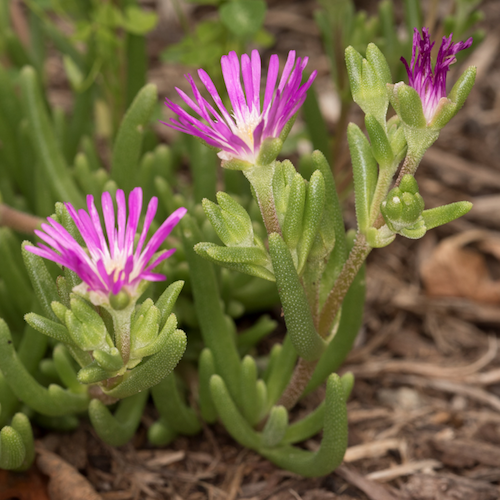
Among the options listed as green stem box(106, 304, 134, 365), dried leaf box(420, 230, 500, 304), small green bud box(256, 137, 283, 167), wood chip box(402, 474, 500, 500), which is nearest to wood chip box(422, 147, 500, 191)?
dried leaf box(420, 230, 500, 304)

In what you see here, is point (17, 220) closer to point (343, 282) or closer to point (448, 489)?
point (343, 282)

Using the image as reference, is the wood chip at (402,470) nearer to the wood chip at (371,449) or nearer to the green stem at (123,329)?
the wood chip at (371,449)

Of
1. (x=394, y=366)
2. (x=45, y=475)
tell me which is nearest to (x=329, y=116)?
(x=394, y=366)

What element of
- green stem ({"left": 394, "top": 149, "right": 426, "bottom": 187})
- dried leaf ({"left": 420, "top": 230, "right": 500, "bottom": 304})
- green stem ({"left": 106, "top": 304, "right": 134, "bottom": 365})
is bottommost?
dried leaf ({"left": 420, "top": 230, "right": 500, "bottom": 304})

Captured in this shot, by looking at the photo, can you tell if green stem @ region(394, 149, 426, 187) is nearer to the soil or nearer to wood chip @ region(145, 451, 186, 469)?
the soil

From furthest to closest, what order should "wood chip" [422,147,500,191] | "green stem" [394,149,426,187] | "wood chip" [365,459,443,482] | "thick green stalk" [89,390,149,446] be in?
"wood chip" [422,147,500,191] < "wood chip" [365,459,443,482] < "thick green stalk" [89,390,149,446] < "green stem" [394,149,426,187]

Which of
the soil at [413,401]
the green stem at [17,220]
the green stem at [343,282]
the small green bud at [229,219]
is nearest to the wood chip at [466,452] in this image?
the soil at [413,401]

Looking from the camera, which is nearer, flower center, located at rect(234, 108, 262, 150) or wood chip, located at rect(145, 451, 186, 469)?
flower center, located at rect(234, 108, 262, 150)

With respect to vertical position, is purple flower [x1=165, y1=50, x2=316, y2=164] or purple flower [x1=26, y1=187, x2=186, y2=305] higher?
purple flower [x1=165, y1=50, x2=316, y2=164]
